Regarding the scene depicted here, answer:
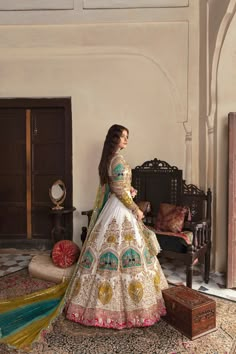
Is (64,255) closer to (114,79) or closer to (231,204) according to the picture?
(231,204)

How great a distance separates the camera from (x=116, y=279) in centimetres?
265

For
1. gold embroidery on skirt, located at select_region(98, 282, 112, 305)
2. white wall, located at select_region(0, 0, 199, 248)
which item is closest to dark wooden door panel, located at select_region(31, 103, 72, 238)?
white wall, located at select_region(0, 0, 199, 248)

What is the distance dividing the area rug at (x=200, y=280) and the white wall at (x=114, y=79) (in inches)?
48.8

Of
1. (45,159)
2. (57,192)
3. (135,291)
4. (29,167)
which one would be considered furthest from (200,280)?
(29,167)

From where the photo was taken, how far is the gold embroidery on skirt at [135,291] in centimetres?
261

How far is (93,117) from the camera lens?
15.3ft

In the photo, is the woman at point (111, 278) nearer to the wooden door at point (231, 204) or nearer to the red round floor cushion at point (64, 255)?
the red round floor cushion at point (64, 255)

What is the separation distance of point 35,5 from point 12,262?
3.56 m

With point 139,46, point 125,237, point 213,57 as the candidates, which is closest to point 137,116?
point 139,46

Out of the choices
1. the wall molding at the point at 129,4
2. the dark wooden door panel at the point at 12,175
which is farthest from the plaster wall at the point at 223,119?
the dark wooden door panel at the point at 12,175

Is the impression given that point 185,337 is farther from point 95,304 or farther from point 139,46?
point 139,46

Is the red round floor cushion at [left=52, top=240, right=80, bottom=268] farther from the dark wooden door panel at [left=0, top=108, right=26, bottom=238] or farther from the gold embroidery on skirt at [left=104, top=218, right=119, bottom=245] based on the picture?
the dark wooden door panel at [left=0, top=108, right=26, bottom=238]

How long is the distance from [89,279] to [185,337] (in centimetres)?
87

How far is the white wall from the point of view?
4.48 m
